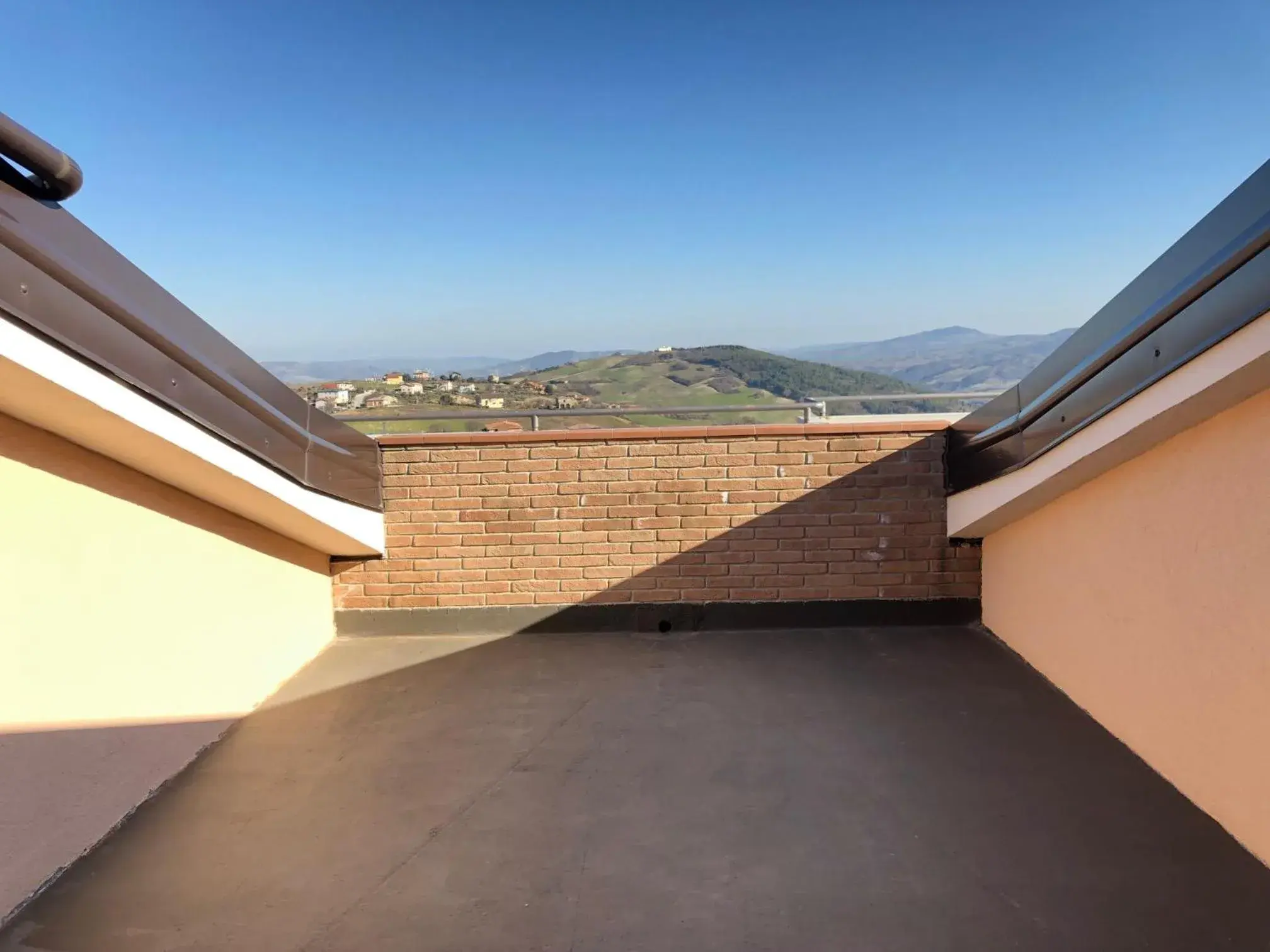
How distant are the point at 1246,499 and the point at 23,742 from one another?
13.9 feet

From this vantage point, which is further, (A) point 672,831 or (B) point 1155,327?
(A) point 672,831

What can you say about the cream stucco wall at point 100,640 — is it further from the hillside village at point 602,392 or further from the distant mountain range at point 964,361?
the distant mountain range at point 964,361

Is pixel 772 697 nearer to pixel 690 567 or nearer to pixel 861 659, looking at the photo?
pixel 861 659

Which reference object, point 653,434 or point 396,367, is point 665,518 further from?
point 396,367

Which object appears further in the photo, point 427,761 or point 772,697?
point 772,697

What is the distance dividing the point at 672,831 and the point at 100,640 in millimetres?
2388

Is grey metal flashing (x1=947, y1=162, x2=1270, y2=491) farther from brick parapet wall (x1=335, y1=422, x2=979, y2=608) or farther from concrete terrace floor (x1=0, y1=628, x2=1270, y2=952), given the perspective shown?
concrete terrace floor (x1=0, y1=628, x2=1270, y2=952)

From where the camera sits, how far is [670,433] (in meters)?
5.03

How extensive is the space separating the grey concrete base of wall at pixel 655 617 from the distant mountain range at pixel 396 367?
63.8 inches

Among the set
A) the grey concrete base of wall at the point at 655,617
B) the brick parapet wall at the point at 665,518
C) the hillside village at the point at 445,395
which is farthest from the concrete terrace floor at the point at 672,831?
the hillside village at the point at 445,395

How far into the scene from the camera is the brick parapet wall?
197 inches

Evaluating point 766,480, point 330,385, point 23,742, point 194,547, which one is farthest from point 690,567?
point 23,742

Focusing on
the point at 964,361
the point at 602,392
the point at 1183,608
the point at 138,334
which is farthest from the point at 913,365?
the point at 138,334

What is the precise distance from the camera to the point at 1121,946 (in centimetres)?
226
